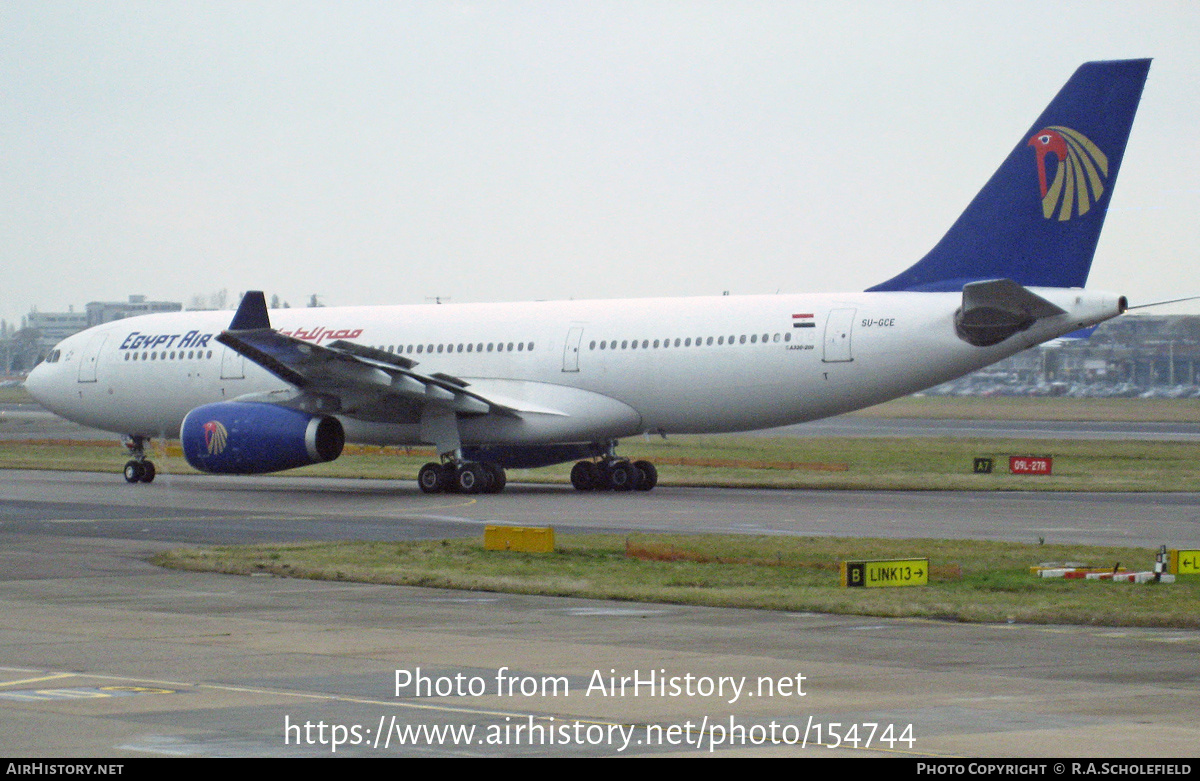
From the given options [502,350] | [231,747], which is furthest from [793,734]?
[502,350]

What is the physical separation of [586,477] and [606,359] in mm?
3381

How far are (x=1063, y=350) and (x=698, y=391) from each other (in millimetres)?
146936

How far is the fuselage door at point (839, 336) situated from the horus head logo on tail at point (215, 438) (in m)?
12.4

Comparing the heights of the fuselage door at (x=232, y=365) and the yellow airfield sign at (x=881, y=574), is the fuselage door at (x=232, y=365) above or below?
above

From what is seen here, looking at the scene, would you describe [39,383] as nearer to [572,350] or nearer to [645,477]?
[572,350]

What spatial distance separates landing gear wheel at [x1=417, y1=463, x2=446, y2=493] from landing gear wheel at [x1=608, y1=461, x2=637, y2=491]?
3.90 meters

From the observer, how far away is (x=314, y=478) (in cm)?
4162

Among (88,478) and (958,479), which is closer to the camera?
(958,479)

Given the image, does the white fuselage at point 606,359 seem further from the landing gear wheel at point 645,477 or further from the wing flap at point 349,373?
the landing gear wheel at point 645,477

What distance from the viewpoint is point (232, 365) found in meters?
37.6

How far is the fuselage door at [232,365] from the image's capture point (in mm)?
37438

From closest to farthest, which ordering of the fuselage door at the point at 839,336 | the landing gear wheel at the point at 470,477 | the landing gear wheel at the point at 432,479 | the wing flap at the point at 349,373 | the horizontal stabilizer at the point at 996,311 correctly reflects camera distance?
the horizontal stabilizer at the point at 996,311 → the fuselage door at the point at 839,336 → the wing flap at the point at 349,373 → the landing gear wheel at the point at 470,477 → the landing gear wheel at the point at 432,479

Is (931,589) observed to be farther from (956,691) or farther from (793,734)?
(793,734)

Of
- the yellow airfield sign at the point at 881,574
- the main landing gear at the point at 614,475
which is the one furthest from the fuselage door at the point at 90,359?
the yellow airfield sign at the point at 881,574
